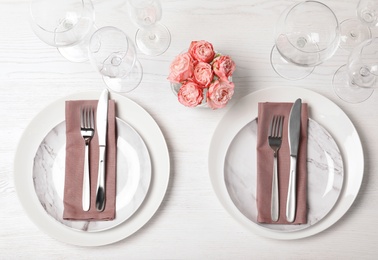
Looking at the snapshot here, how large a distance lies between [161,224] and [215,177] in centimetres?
14

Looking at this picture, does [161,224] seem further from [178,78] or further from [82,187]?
[178,78]

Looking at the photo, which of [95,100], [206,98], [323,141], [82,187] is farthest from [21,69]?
[323,141]

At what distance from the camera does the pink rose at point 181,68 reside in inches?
31.6

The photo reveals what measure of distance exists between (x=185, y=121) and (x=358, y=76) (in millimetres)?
347

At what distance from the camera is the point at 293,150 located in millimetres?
876

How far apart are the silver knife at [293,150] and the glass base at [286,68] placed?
6 cm

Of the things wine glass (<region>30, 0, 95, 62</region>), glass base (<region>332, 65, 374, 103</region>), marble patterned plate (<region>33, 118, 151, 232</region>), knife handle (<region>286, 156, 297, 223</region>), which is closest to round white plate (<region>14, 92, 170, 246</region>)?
marble patterned plate (<region>33, 118, 151, 232</region>)

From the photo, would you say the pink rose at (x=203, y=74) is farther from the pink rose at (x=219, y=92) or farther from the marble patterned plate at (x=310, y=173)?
the marble patterned plate at (x=310, y=173)

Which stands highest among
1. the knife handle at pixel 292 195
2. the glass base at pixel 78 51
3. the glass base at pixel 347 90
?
the glass base at pixel 78 51

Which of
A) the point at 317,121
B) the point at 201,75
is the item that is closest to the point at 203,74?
the point at 201,75

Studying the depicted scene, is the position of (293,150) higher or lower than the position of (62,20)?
lower

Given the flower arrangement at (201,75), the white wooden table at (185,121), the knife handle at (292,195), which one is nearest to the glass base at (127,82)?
the white wooden table at (185,121)

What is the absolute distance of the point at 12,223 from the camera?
91 centimetres

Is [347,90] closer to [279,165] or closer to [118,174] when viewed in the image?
[279,165]
